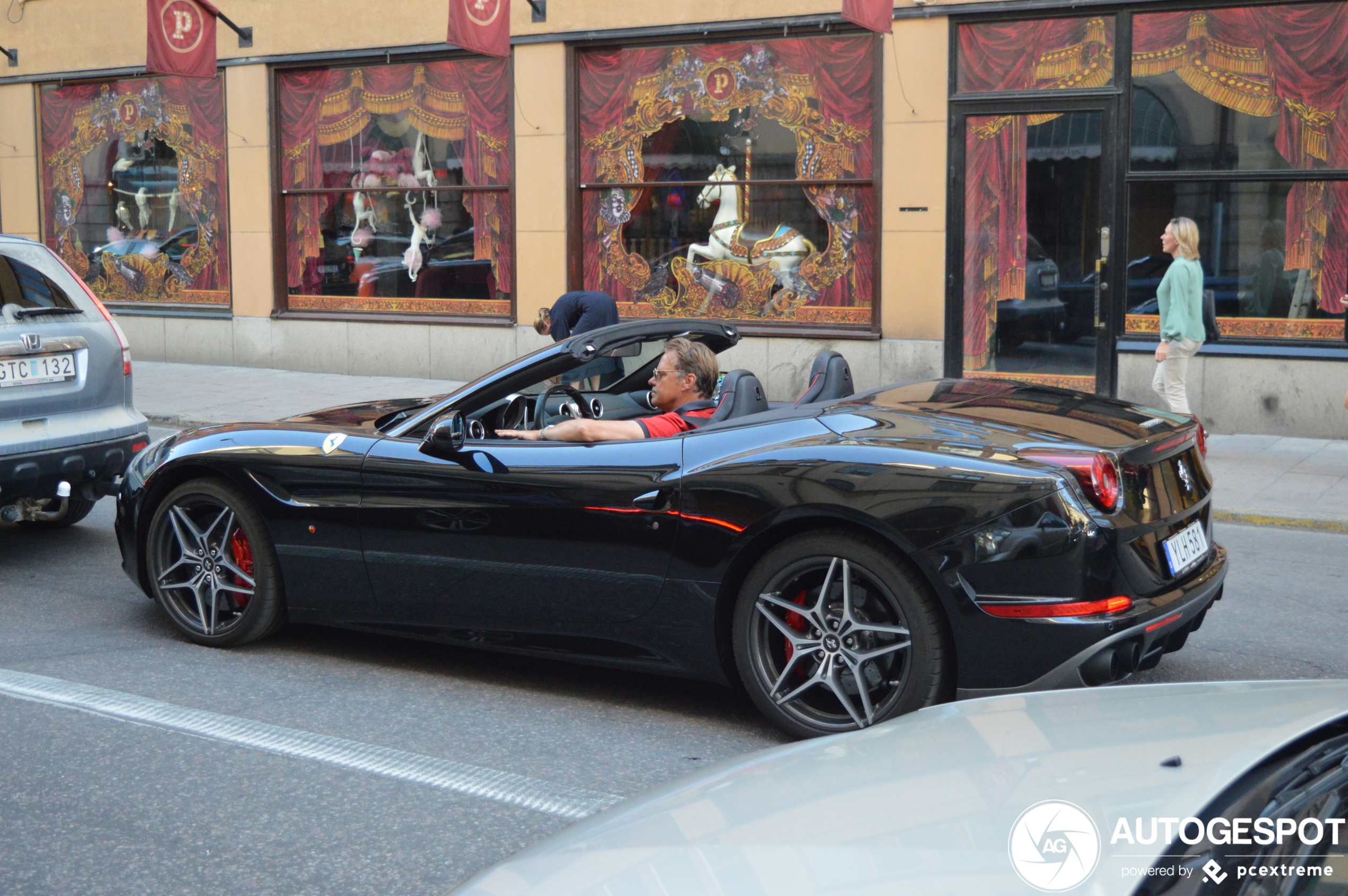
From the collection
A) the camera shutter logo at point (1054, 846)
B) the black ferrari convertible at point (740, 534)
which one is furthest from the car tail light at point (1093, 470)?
the camera shutter logo at point (1054, 846)

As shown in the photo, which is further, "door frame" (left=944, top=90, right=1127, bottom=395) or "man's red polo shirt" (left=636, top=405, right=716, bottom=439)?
"door frame" (left=944, top=90, right=1127, bottom=395)

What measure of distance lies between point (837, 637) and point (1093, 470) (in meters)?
0.93

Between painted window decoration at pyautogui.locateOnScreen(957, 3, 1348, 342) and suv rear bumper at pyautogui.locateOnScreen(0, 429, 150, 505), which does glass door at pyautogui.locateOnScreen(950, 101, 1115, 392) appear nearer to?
painted window decoration at pyautogui.locateOnScreen(957, 3, 1348, 342)

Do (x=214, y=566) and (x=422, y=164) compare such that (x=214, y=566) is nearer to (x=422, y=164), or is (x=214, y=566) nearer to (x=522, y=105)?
(x=522, y=105)

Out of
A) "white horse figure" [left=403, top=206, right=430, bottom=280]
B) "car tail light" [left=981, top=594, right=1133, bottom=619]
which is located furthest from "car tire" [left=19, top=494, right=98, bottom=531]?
"white horse figure" [left=403, top=206, right=430, bottom=280]

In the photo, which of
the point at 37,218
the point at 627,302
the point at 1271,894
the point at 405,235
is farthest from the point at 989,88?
the point at 37,218

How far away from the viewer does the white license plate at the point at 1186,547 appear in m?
4.20

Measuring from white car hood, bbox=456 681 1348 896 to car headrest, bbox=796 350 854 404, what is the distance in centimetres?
260

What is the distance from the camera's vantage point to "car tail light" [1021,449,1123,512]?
398 centimetres

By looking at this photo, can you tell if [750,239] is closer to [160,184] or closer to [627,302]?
[627,302]

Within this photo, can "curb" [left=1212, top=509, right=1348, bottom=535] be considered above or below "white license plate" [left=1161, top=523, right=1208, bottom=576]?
below

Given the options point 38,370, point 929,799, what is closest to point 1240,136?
point 38,370

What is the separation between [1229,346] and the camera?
38.4ft

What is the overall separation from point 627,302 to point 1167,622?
1076cm
